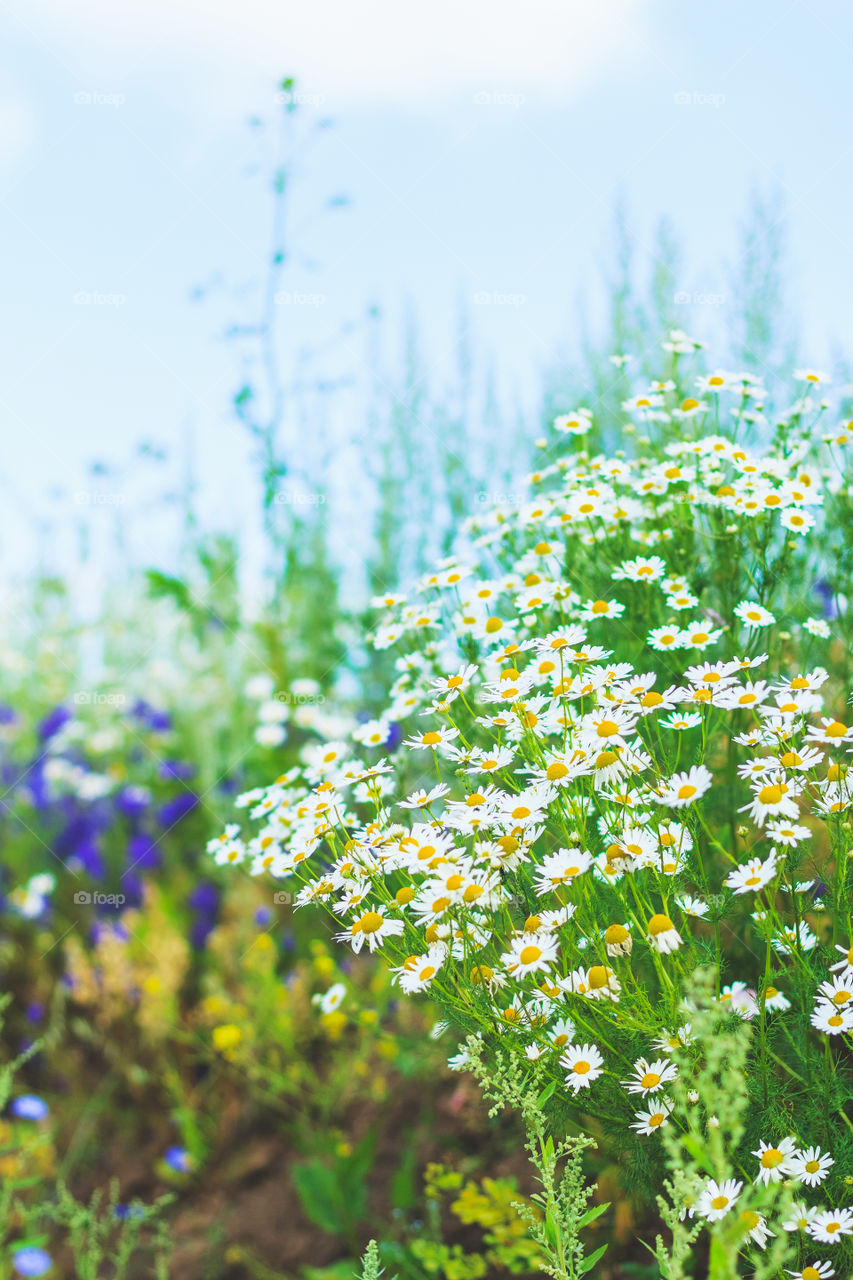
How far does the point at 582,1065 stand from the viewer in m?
1.32

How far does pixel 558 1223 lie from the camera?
1.18 m

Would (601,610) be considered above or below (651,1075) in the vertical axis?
above

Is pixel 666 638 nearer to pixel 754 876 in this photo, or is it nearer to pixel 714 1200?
pixel 754 876

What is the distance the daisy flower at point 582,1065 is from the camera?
4.20 feet

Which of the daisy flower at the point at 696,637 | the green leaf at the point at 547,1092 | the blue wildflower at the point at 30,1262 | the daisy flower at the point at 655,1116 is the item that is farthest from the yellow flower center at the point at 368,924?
the blue wildflower at the point at 30,1262

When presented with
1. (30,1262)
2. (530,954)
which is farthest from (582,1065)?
(30,1262)

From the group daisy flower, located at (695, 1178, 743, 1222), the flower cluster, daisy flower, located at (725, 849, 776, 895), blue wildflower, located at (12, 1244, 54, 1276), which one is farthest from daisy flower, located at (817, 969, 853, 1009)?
blue wildflower, located at (12, 1244, 54, 1276)

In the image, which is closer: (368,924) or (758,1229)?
(758,1229)

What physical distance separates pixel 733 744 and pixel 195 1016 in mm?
2186

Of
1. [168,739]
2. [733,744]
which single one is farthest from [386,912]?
[168,739]

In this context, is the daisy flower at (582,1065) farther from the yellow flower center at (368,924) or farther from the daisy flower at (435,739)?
the daisy flower at (435,739)

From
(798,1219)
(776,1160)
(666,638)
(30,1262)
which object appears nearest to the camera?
(798,1219)

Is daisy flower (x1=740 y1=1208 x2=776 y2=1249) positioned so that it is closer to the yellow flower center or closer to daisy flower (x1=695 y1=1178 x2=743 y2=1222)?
daisy flower (x1=695 y1=1178 x2=743 y2=1222)

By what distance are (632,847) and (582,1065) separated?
284 mm
